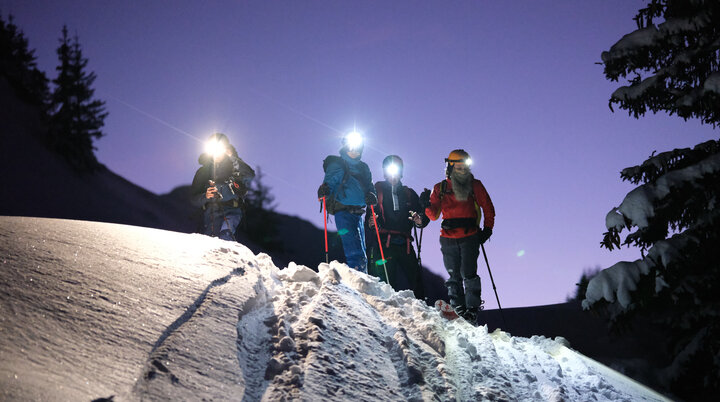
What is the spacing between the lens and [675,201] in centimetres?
538

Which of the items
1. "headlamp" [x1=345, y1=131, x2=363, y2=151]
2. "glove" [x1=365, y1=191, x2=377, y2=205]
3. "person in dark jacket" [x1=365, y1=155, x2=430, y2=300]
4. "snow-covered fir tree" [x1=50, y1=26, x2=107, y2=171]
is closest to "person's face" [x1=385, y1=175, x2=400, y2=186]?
"person in dark jacket" [x1=365, y1=155, x2=430, y2=300]

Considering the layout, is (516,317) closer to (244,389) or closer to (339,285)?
(339,285)

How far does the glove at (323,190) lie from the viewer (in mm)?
8086

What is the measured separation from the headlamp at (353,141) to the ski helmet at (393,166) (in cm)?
80

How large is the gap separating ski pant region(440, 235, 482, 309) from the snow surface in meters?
1.26

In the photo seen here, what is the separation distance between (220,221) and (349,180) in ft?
8.51

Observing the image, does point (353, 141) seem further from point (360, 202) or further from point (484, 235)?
point (484, 235)

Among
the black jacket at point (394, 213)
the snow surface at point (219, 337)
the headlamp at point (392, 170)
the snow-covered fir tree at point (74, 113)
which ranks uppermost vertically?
the snow-covered fir tree at point (74, 113)

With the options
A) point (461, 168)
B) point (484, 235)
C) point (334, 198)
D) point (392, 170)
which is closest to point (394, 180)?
point (392, 170)

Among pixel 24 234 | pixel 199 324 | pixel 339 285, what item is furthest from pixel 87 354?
pixel 339 285

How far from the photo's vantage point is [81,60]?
128 feet

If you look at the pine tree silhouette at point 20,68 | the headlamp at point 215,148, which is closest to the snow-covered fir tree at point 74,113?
the pine tree silhouette at point 20,68

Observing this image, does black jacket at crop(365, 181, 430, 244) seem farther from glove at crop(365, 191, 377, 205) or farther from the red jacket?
the red jacket

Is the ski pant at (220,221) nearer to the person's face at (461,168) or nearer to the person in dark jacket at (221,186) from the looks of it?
the person in dark jacket at (221,186)
